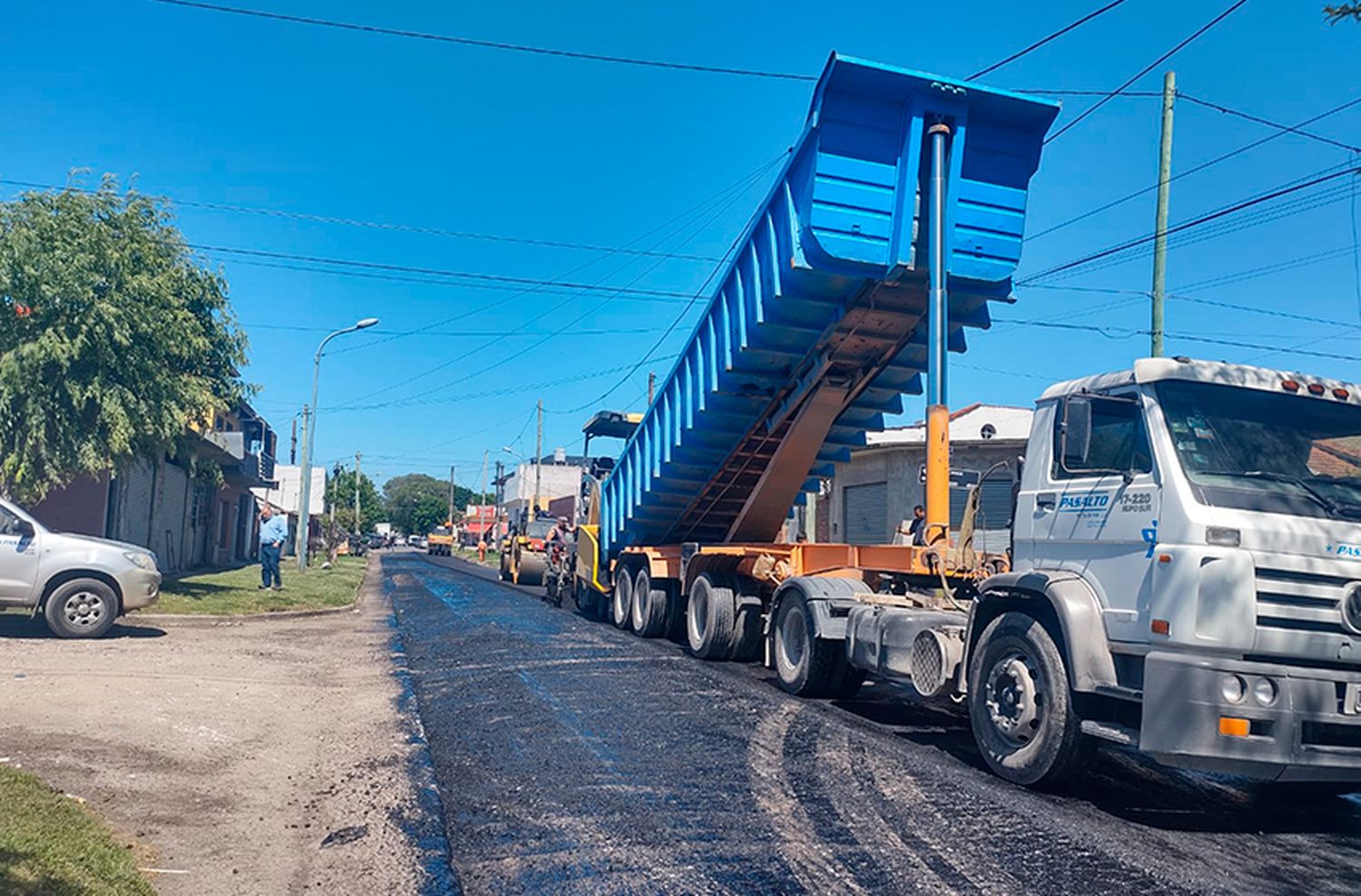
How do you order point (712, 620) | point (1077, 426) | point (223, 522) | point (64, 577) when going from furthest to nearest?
point (223, 522) < point (712, 620) < point (64, 577) < point (1077, 426)

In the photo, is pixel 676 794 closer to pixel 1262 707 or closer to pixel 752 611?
pixel 1262 707

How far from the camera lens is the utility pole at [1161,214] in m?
14.1

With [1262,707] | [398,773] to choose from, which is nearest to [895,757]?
[1262,707]

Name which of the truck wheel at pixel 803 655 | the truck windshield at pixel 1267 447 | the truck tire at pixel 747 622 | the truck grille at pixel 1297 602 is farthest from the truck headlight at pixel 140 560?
the truck grille at pixel 1297 602

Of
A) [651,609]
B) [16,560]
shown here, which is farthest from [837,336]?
[16,560]

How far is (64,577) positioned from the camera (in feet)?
39.6

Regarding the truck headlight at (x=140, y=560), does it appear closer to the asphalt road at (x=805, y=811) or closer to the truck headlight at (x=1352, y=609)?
the asphalt road at (x=805, y=811)

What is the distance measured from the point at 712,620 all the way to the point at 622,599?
4.26 meters

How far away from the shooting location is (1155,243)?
47.3 ft

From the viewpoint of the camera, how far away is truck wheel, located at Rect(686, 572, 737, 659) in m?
12.5

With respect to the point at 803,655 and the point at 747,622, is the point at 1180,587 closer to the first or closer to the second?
the point at 803,655

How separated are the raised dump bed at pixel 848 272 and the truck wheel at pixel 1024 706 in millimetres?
3805

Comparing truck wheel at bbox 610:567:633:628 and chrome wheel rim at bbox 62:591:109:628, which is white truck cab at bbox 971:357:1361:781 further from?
chrome wheel rim at bbox 62:591:109:628

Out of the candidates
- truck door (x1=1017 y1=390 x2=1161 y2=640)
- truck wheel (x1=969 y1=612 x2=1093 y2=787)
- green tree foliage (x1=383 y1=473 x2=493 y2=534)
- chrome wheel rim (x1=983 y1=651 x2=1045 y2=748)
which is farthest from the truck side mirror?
green tree foliage (x1=383 y1=473 x2=493 y2=534)
